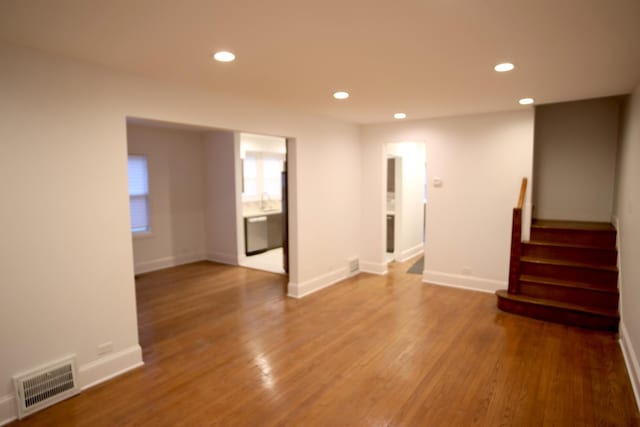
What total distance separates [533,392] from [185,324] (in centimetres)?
327

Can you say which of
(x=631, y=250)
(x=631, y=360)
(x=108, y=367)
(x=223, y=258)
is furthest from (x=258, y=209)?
(x=631, y=360)

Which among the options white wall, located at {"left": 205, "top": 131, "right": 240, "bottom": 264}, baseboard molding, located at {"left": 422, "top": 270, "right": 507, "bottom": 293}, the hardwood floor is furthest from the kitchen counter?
baseboard molding, located at {"left": 422, "top": 270, "right": 507, "bottom": 293}

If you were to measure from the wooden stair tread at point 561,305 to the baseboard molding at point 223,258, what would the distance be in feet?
14.2

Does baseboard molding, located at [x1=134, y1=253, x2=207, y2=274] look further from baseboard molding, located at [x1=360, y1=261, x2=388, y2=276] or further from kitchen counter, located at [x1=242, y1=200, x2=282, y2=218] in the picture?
baseboard molding, located at [x1=360, y1=261, x2=388, y2=276]

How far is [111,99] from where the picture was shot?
8.98ft

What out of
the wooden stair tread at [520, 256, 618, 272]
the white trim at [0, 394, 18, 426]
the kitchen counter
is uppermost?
the kitchen counter

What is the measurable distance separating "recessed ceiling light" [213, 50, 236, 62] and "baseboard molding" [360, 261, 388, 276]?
4.15m

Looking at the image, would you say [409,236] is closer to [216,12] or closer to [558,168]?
[558,168]

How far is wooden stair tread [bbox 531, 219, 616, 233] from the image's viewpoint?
449cm

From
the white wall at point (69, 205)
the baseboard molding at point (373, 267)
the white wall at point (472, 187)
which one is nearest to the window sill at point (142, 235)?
the white wall at point (69, 205)

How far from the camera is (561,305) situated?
3902mm

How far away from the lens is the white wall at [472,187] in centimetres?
467

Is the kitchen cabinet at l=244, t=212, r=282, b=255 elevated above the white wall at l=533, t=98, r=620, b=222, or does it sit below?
below

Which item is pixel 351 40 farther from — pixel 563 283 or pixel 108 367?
pixel 563 283
